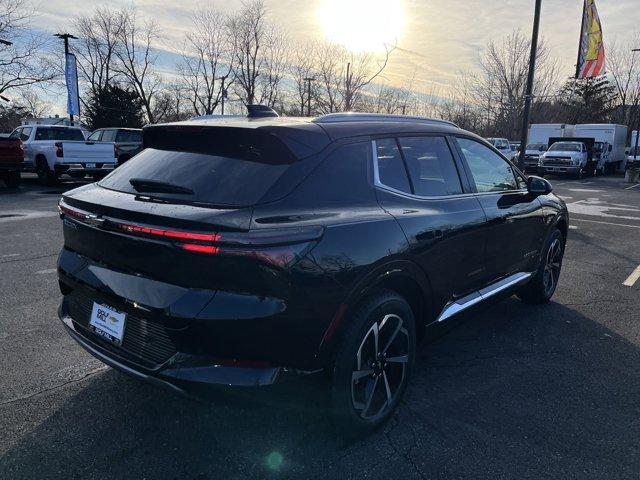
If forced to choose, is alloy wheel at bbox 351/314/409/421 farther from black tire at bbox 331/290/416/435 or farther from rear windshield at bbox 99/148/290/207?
rear windshield at bbox 99/148/290/207

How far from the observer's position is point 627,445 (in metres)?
2.73

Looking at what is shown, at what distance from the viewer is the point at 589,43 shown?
12.6 m

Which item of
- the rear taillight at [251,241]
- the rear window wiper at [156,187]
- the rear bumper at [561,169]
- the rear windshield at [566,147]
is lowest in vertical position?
the rear bumper at [561,169]

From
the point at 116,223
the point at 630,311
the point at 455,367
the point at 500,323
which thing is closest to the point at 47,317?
the point at 116,223

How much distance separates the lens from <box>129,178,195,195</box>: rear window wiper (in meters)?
2.43

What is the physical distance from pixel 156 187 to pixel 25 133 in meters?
16.5

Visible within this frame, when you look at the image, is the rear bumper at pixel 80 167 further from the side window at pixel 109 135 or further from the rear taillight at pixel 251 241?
the rear taillight at pixel 251 241

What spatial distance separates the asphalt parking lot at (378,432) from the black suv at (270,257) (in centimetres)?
26

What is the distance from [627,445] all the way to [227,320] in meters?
2.35

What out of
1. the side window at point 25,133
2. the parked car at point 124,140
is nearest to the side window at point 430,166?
the parked car at point 124,140

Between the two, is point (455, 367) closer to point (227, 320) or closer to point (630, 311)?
point (227, 320)

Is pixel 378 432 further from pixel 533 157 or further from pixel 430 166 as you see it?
pixel 533 157

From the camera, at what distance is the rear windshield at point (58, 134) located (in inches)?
610

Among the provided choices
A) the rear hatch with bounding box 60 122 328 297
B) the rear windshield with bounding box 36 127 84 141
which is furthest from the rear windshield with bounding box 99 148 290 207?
the rear windshield with bounding box 36 127 84 141
